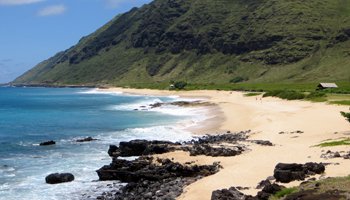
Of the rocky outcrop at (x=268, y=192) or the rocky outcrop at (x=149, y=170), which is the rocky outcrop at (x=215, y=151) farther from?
the rocky outcrop at (x=268, y=192)

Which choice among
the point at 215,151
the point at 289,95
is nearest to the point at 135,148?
the point at 215,151

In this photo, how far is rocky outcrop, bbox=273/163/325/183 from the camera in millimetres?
23719

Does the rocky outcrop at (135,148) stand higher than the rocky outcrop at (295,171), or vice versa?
the rocky outcrop at (295,171)

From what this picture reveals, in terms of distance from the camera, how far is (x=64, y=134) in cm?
6438

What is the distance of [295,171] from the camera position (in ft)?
79.0

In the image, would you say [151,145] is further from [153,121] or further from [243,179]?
[153,121]

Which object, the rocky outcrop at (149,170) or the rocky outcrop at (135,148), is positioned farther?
the rocky outcrop at (135,148)

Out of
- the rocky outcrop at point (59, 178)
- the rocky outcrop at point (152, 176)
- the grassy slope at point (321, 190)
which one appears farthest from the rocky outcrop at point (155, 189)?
the grassy slope at point (321, 190)

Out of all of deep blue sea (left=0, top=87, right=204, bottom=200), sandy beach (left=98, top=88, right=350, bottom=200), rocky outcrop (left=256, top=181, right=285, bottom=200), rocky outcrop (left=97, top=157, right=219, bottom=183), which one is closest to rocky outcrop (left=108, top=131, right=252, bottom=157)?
sandy beach (left=98, top=88, right=350, bottom=200)

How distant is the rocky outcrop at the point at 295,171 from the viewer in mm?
23719

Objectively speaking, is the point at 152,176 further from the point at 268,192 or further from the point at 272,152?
the point at 268,192

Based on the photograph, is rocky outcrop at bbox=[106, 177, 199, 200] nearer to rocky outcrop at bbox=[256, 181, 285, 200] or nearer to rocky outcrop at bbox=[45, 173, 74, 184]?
rocky outcrop at bbox=[45, 173, 74, 184]

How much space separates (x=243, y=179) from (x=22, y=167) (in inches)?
848

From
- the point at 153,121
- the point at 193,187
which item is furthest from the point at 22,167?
the point at 153,121
